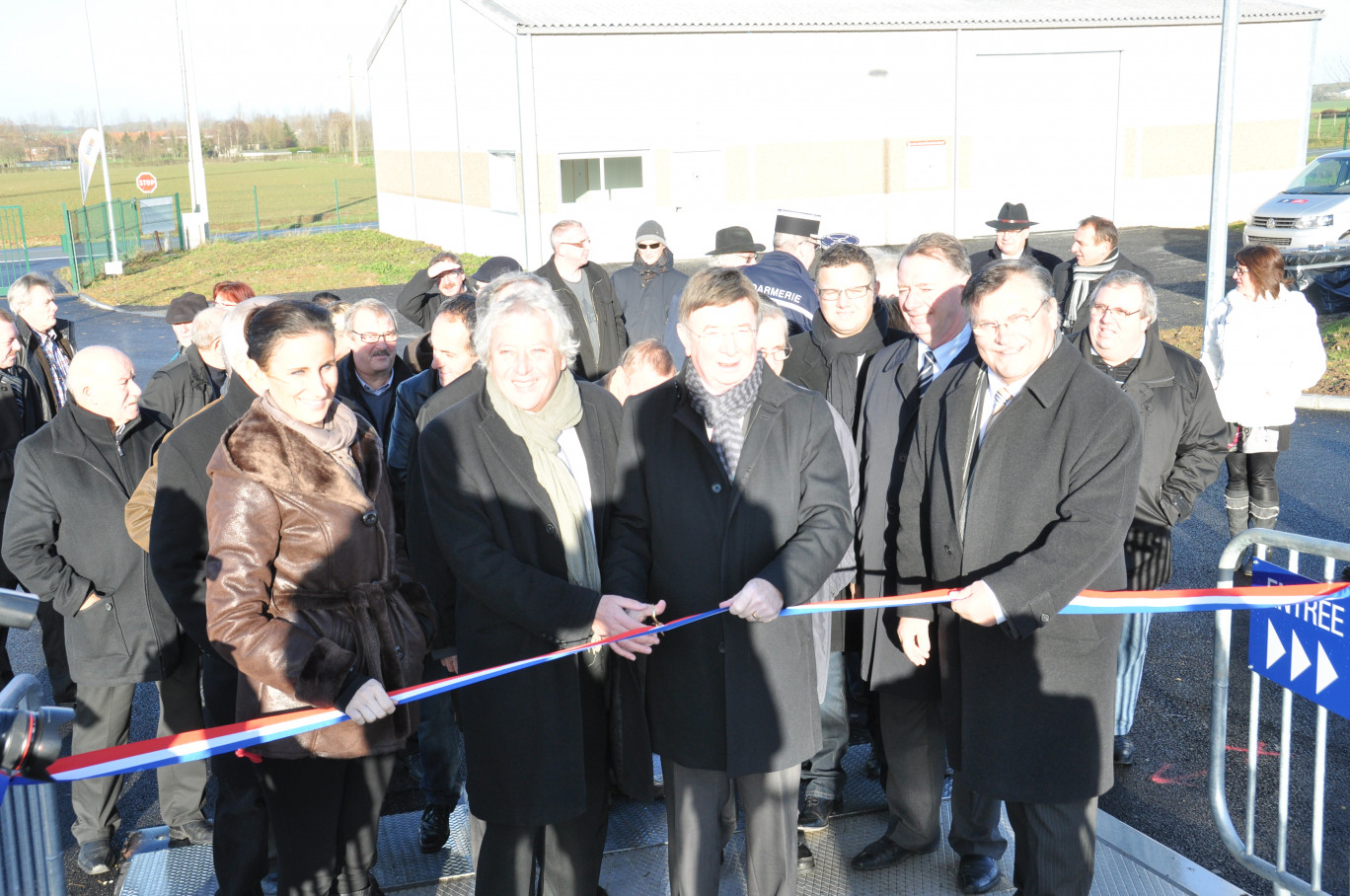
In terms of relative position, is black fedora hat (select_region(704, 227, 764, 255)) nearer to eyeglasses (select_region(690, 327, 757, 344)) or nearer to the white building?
eyeglasses (select_region(690, 327, 757, 344))

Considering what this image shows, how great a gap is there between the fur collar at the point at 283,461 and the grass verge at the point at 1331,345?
30.3 ft

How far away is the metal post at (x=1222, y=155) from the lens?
10.3 metres

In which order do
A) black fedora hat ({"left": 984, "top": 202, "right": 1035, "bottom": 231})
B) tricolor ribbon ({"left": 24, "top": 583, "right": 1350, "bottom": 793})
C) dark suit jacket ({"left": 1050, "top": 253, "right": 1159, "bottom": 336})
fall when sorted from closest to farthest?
tricolor ribbon ({"left": 24, "top": 583, "right": 1350, "bottom": 793})
dark suit jacket ({"left": 1050, "top": 253, "right": 1159, "bottom": 336})
black fedora hat ({"left": 984, "top": 202, "right": 1035, "bottom": 231})

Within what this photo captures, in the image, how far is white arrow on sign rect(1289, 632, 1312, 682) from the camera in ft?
11.5

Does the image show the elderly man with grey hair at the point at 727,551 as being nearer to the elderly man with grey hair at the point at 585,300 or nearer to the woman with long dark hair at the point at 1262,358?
the elderly man with grey hair at the point at 585,300

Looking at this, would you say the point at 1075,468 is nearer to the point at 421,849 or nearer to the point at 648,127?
the point at 421,849

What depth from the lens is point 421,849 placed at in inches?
173

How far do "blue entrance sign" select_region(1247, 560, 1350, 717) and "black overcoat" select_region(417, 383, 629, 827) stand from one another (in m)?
2.23

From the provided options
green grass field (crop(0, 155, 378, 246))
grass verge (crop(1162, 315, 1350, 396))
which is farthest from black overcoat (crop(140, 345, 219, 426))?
green grass field (crop(0, 155, 378, 246))

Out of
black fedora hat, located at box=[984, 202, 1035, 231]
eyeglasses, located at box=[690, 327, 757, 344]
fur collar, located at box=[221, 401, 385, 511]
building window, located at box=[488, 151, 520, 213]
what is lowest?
fur collar, located at box=[221, 401, 385, 511]

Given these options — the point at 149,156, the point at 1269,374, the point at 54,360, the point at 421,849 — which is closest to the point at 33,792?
the point at 421,849

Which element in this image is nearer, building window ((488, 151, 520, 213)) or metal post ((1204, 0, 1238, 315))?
metal post ((1204, 0, 1238, 315))

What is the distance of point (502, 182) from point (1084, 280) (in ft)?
69.3

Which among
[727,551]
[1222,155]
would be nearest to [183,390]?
[727,551]
